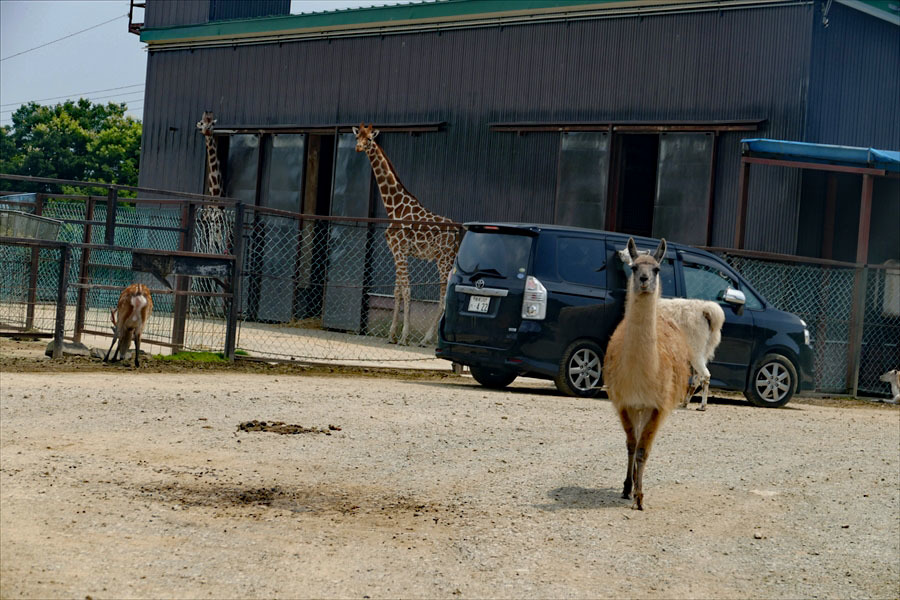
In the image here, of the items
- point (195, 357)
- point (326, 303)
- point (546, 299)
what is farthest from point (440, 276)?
point (546, 299)

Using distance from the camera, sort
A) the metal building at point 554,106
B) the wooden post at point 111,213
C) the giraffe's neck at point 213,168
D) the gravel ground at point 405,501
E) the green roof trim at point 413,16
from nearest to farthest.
Answer: the gravel ground at point 405,501
the wooden post at point 111,213
the metal building at point 554,106
the green roof trim at point 413,16
the giraffe's neck at point 213,168

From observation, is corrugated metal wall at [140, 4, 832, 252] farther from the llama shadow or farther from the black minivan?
the llama shadow

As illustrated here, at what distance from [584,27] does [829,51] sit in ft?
15.6

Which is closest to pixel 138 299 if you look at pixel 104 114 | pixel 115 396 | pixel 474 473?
pixel 115 396

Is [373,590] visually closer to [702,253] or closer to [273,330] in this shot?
[702,253]

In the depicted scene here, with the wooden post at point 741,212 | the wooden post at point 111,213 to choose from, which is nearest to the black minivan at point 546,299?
the wooden post at point 741,212

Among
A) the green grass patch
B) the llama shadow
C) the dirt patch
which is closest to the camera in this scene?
the llama shadow

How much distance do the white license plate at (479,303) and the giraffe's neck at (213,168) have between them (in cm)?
1563

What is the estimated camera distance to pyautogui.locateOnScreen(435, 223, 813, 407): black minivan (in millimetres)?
15086

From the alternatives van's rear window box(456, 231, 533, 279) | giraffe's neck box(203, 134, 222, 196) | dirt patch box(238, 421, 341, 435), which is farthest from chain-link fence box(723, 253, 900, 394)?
giraffe's neck box(203, 134, 222, 196)

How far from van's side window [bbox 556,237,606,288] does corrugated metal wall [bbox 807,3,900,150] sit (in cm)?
726

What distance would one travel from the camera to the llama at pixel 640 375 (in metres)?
9.26

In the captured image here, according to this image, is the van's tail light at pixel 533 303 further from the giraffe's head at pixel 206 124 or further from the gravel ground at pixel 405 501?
the giraffe's head at pixel 206 124

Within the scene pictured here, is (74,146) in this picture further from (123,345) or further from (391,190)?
(123,345)
